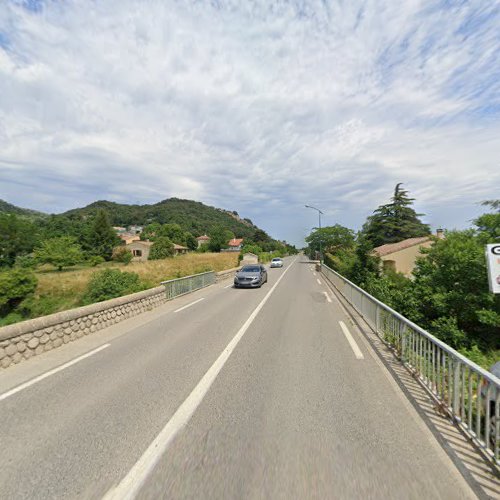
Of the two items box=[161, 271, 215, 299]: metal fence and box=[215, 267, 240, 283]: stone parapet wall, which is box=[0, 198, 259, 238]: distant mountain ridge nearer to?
box=[215, 267, 240, 283]: stone parapet wall

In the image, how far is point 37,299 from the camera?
21844mm

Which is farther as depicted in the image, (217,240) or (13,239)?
(217,240)

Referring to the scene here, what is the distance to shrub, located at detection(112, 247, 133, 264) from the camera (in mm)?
61819

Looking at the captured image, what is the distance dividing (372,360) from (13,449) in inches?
220

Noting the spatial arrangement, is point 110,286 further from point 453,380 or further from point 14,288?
point 453,380

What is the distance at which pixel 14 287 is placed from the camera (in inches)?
823

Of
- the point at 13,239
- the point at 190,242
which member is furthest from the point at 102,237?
the point at 190,242

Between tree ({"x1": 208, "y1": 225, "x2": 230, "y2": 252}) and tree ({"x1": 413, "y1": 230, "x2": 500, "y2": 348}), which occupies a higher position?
→ tree ({"x1": 208, "y1": 225, "x2": 230, "y2": 252})

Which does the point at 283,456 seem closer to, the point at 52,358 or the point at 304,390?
the point at 304,390

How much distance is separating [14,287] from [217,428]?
80.7 feet

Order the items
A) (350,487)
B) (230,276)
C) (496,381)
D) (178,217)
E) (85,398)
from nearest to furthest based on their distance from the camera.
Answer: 1. (350,487)
2. (496,381)
3. (85,398)
4. (230,276)
5. (178,217)

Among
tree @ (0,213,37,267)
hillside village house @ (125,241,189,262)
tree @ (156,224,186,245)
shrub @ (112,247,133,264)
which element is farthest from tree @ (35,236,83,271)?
tree @ (156,224,186,245)

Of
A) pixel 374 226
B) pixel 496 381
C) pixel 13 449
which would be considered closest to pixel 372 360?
pixel 496 381

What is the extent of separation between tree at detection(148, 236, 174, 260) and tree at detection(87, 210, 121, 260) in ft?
33.3
